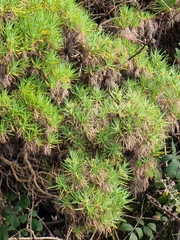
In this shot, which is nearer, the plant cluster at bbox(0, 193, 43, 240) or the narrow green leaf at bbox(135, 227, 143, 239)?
the plant cluster at bbox(0, 193, 43, 240)

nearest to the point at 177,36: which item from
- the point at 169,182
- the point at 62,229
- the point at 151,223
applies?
the point at 169,182

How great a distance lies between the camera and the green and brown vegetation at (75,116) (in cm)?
159

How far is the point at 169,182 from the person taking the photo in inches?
80.2

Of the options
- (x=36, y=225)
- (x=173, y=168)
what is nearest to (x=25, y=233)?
(x=36, y=225)

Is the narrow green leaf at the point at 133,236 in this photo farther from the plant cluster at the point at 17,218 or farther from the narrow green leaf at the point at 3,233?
the narrow green leaf at the point at 3,233

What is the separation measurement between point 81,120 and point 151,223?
2.21 ft

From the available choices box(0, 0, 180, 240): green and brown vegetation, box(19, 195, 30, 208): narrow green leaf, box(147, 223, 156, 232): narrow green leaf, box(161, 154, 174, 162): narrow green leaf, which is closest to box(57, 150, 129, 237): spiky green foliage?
box(0, 0, 180, 240): green and brown vegetation

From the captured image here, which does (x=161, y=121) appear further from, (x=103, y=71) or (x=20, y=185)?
(x=20, y=185)

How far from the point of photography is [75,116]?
167cm

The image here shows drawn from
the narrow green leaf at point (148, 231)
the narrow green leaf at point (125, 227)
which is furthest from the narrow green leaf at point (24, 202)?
the narrow green leaf at point (148, 231)

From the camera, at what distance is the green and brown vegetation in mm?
1590

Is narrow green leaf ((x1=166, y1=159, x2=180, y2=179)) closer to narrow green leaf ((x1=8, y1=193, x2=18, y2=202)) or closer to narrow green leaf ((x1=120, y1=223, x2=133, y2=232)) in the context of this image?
narrow green leaf ((x1=120, y1=223, x2=133, y2=232))

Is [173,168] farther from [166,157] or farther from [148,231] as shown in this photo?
[148,231]

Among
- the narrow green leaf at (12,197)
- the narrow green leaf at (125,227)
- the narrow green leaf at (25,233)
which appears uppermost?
the narrow green leaf at (125,227)
